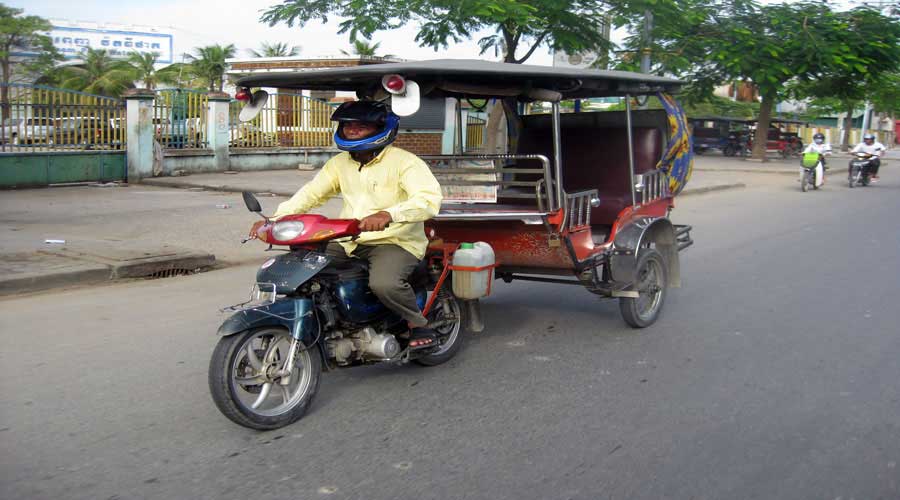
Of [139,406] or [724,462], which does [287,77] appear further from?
[724,462]

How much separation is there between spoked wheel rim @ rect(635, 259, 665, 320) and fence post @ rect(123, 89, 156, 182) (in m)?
12.9

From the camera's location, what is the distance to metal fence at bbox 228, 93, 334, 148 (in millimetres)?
20094

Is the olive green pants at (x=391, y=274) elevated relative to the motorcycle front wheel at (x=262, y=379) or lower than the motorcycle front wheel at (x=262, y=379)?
elevated

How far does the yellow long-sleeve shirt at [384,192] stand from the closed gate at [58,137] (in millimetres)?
11849

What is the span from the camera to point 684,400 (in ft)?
15.0

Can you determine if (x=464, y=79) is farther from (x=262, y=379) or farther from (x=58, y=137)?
(x=58, y=137)

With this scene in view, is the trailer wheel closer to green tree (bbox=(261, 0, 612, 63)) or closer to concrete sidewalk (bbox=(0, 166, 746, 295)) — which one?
concrete sidewalk (bbox=(0, 166, 746, 295))

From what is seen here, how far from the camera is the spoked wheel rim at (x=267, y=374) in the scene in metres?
3.90

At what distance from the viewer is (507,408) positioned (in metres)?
4.41

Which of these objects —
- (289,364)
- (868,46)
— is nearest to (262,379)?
(289,364)

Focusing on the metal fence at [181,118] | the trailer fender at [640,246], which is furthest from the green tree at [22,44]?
the trailer fender at [640,246]

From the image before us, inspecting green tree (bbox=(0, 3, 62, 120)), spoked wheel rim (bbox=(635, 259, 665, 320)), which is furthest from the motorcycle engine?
green tree (bbox=(0, 3, 62, 120))

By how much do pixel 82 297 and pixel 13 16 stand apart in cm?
3635

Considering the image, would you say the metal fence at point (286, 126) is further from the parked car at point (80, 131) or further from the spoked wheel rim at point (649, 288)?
the spoked wheel rim at point (649, 288)
